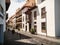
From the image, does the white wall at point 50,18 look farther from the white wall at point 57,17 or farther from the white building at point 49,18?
the white wall at point 57,17

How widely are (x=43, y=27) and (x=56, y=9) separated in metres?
7.39

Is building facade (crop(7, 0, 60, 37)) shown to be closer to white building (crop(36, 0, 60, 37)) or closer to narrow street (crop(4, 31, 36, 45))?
white building (crop(36, 0, 60, 37))

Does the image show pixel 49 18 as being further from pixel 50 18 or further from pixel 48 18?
pixel 48 18

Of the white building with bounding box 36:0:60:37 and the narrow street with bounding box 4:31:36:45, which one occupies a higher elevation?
the white building with bounding box 36:0:60:37

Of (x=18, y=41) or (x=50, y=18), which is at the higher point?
(x=50, y=18)

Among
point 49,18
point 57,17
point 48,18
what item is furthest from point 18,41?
point 48,18

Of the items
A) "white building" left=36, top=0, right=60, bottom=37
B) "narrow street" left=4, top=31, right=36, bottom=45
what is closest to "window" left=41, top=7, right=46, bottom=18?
"white building" left=36, top=0, right=60, bottom=37

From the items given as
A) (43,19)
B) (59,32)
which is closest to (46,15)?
(43,19)

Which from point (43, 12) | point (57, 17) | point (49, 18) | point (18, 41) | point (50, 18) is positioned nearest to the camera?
point (18, 41)

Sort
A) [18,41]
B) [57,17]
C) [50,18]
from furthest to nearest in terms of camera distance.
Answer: [50,18] → [57,17] → [18,41]

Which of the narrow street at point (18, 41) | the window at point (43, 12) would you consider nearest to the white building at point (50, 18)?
the window at point (43, 12)

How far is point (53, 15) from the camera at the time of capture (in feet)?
101

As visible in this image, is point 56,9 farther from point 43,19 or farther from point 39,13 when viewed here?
point 39,13

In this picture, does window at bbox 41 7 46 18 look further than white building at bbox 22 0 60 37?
Yes
